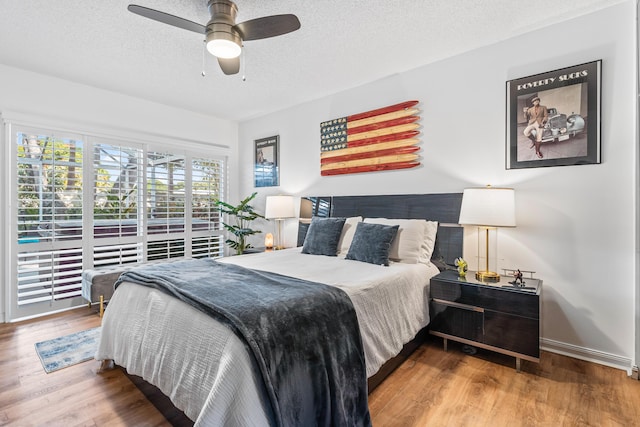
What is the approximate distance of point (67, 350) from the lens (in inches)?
105

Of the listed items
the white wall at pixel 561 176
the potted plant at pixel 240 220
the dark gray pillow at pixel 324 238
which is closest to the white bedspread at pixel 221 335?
the dark gray pillow at pixel 324 238

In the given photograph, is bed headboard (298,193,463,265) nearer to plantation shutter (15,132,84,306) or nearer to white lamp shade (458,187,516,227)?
white lamp shade (458,187,516,227)

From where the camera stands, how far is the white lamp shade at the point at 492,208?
96.2 inches

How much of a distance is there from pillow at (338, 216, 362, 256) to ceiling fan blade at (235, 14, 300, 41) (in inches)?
76.7

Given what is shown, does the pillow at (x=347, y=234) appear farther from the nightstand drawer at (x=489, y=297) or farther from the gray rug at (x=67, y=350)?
the gray rug at (x=67, y=350)

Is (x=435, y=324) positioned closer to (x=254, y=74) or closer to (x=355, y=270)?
(x=355, y=270)

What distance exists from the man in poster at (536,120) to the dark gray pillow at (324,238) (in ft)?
6.10

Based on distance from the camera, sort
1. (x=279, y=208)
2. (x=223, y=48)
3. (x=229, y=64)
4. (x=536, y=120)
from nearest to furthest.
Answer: (x=223, y=48)
(x=229, y=64)
(x=536, y=120)
(x=279, y=208)

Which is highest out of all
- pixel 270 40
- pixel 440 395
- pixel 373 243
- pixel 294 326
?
pixel 270 40

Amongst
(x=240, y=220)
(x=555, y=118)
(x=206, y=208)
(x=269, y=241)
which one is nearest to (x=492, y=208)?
(x=555, y=118)

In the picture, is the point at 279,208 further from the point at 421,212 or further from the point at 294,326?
the point at 294,326

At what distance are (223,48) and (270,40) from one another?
2.32 feet

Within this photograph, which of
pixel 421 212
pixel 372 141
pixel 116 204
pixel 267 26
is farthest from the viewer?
pixel 116 204

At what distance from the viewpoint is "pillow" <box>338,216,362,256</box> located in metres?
3.29
